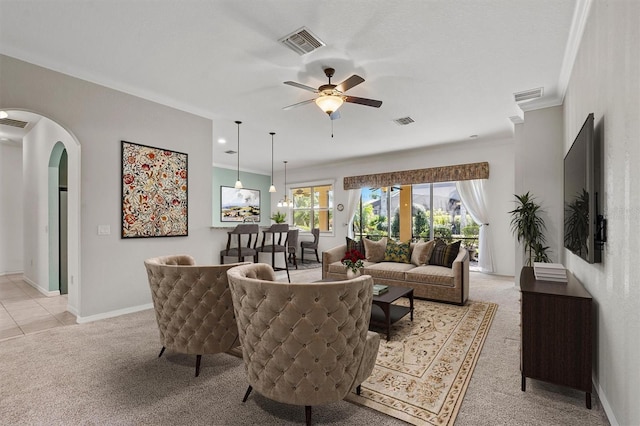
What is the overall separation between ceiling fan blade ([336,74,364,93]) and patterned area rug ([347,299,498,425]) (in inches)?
99.6

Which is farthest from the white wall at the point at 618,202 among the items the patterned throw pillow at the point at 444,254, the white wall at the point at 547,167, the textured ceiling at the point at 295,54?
the patterned throw pillow at the point at 444,254

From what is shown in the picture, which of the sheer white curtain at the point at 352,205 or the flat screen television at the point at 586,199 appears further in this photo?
the sheer white curtain at the point at 352,205

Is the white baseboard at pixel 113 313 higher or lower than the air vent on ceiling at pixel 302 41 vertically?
lower

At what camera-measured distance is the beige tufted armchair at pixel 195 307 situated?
2229 mm

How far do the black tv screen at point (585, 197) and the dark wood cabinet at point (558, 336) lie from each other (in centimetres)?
33

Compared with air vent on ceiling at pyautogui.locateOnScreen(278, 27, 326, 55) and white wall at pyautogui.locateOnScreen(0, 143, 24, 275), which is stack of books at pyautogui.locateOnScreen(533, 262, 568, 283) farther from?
white wall at pyautogui.locateOnScreen(0, 143, 24, 275)

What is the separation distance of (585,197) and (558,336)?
3.19ft

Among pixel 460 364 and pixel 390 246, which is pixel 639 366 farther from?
pixel 390 246

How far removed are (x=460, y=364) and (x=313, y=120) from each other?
3921mm

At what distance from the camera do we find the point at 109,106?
12.2 feet

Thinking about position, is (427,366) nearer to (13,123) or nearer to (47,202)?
(47,202)

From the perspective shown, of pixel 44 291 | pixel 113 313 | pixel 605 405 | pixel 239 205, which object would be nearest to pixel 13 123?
pixel 44 291

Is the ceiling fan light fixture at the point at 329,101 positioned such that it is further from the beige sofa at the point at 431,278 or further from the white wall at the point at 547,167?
the white wall at the point at 547,167

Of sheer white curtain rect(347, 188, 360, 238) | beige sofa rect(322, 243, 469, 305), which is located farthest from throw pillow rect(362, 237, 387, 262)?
sheer white curtain rect(347, 188, 360, 238)
